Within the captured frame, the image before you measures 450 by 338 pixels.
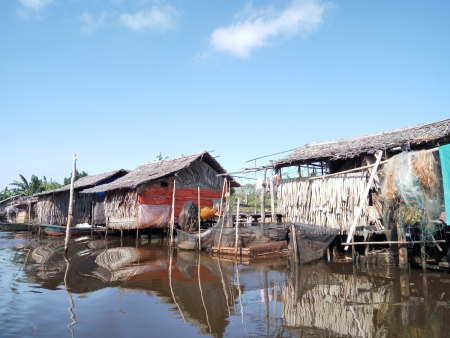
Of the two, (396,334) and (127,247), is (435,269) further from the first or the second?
(127,247)

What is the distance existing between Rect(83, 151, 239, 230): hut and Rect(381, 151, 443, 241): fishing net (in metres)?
11.6

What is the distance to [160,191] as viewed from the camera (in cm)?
1873

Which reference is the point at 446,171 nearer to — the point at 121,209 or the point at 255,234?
the point at 255,234

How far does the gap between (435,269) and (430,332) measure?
4667mm

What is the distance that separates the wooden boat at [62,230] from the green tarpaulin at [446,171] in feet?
56.4

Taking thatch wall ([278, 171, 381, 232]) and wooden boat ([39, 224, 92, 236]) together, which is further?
wooden boat ([39, 224, 92, 236])

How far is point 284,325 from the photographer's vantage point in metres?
5.64

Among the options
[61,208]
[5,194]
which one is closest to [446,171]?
[61,208]

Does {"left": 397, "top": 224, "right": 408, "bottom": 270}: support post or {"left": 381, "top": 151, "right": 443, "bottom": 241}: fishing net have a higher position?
{"left": 381, "top": 151, "right": 443, "bottom": 241}: fishing net

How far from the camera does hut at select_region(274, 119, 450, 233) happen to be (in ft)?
34.9

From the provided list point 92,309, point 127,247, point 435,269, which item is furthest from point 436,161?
point 127,247

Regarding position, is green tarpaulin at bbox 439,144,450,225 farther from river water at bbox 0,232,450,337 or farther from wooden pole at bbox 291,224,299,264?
wooden pole at bbox 291,224,299,264

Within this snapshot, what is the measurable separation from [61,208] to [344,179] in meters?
22.5

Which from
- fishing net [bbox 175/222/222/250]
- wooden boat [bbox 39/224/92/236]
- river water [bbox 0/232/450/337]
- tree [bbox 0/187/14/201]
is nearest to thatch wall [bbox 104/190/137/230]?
wooden boat [bbox 39/224/92/236]
